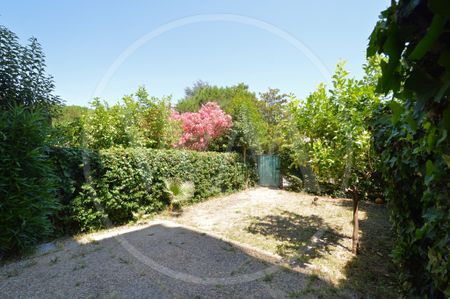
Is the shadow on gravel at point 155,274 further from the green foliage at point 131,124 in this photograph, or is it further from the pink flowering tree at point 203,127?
the pink flowering tree at point 203,127

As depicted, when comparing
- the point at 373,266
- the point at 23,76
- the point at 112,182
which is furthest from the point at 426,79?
the point at 23,76

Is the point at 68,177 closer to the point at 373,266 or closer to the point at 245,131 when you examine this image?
the point at 373,266

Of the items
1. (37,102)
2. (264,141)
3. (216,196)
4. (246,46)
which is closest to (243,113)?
(264,141)

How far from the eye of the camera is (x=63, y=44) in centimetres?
574

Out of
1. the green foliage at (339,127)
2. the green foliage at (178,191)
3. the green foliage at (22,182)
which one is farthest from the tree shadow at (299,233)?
the green foliage at (22,182)

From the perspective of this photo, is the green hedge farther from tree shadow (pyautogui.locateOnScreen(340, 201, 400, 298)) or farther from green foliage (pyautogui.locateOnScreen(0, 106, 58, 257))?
tree shadow (pyautogui.locateOnScreen(340, 201, 400, 298))

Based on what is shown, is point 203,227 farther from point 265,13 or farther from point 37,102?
point 265,13

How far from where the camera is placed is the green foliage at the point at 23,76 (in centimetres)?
475

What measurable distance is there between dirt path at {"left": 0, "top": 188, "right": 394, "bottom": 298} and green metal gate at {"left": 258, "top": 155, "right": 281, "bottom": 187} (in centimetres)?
591

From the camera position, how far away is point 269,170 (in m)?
12.0

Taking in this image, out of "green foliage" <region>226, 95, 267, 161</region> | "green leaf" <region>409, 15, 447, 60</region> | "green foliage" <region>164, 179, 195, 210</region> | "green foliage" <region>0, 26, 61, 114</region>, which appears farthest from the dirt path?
"green foliage" <region>226, 95, 267, 161</region>

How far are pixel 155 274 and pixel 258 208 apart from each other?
460cm

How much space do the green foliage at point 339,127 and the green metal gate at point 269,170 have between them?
7.46 metres

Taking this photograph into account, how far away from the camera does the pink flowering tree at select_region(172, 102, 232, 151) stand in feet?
36.9
